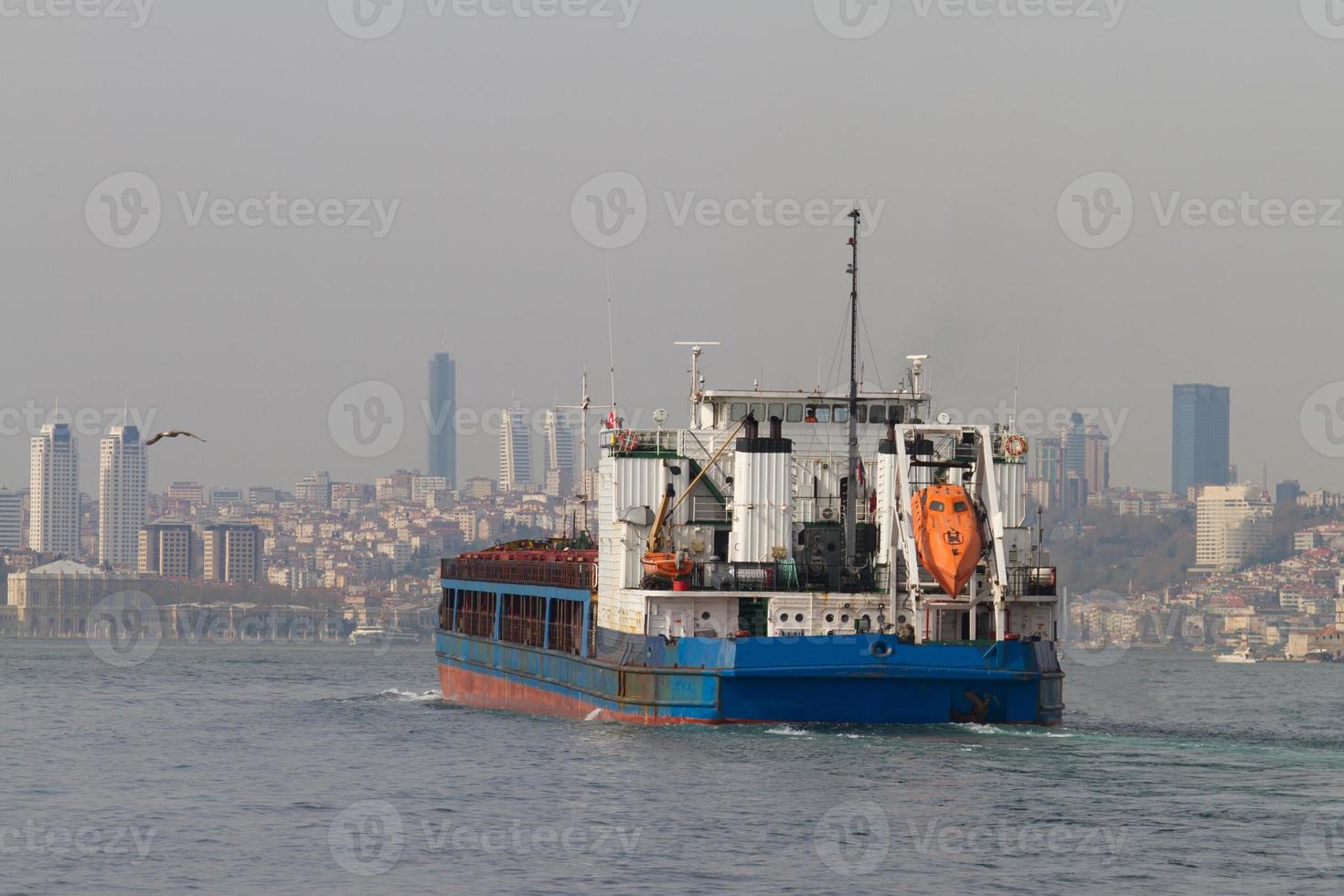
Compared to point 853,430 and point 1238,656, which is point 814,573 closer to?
point 853,430

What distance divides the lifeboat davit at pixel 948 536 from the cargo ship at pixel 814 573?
39 millimetres

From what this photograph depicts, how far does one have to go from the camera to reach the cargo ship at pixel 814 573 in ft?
138

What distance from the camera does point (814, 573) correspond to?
45875mm

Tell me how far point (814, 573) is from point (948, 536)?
456 centimetres

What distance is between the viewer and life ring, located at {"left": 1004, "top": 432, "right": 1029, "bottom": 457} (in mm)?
45656

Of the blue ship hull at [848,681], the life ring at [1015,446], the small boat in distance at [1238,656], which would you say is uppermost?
Result: the life ring at [1015,446]

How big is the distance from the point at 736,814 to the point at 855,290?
17.3 meters

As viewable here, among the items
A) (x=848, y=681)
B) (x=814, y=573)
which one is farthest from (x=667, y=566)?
(x=848, y=681)

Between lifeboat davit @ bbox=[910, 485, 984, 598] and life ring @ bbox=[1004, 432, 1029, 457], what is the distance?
132 inches

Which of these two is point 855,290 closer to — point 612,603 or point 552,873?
point 612,603

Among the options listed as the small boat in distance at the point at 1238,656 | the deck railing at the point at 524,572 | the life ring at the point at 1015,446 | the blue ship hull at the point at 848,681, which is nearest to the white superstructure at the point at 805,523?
the life ring at the point at 1015,446

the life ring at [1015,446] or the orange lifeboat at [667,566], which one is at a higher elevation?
the life ring at [1015,446]

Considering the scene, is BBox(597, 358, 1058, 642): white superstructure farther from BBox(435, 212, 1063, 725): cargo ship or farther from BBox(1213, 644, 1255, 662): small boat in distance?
BBox(1213, 644, 1255, 662): small boat in distance

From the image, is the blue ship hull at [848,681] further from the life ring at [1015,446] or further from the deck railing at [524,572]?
the deck railing at [524,572]
